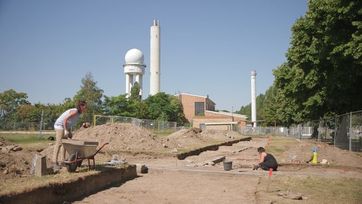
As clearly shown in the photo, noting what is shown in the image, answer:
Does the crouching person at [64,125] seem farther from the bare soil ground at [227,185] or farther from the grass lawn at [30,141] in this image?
the grass lawn at [30,141]

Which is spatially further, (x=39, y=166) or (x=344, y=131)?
(x=344, y=131)

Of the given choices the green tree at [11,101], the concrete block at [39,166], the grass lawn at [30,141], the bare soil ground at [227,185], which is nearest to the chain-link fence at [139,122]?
the grass lawn at [30,141]

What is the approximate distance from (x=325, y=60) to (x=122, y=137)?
14545mm

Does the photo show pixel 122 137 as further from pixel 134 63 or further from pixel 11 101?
pixel 134 63

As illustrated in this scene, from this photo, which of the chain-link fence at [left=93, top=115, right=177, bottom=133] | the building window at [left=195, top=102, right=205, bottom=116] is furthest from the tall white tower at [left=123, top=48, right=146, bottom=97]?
the chain-link fence at [left=93, top=115, right=177, bottom=133]

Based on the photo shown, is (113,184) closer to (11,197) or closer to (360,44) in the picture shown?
(11,197)

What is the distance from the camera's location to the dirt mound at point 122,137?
23500 millimetres

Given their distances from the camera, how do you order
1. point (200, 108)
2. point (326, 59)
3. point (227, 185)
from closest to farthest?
point (227, 185) → point (326, 59) → point (200, 108)

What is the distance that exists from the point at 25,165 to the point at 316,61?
72.3 ft

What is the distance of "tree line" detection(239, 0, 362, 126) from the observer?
22.8 meters

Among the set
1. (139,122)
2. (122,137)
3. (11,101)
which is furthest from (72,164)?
(11,101)

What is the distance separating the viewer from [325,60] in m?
28.0

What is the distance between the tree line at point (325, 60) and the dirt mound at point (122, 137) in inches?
473

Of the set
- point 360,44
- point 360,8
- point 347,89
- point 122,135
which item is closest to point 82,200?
point 122,135
